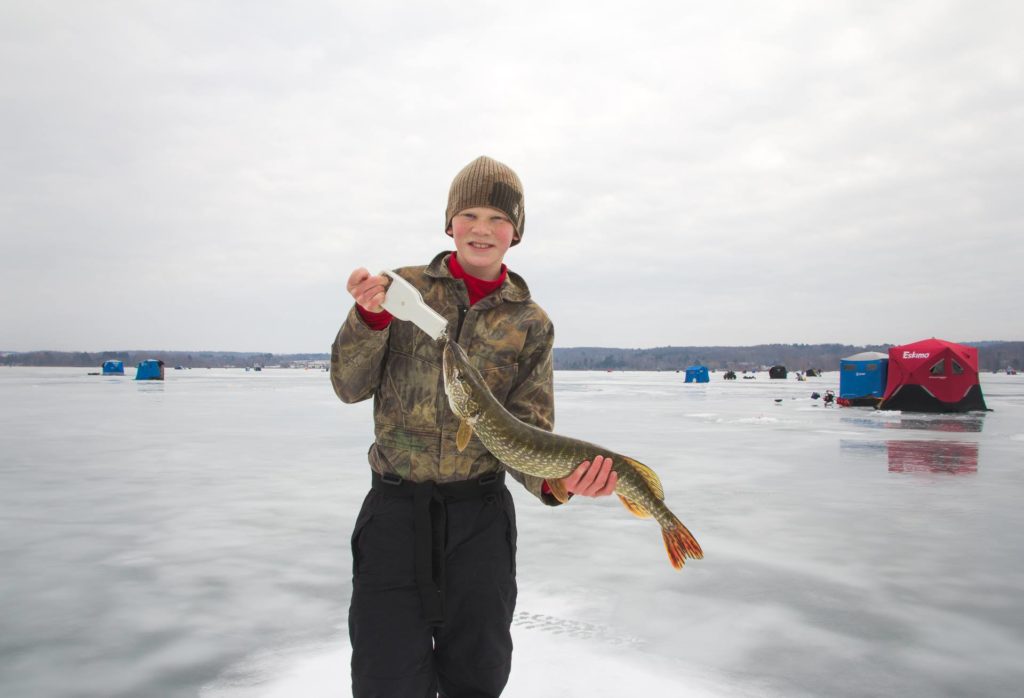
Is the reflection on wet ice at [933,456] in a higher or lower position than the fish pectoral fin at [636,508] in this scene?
lower

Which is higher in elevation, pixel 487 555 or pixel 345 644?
pixel 487 555

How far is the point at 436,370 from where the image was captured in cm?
228

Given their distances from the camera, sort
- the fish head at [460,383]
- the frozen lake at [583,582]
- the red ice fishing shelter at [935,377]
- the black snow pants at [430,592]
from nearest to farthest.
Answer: the fish head at [460,383] < the black snow pants at [430,592] < the frozen lake at [583,582] < the red ice fishing shelter at [935,377]

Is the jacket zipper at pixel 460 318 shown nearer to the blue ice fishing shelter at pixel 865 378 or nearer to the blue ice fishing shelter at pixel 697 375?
the blue ice fishing shelter at pixel 865 378

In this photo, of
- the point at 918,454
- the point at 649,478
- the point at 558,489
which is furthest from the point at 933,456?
the point at 558,489

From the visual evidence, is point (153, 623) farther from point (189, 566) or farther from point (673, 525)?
point (673, 525)

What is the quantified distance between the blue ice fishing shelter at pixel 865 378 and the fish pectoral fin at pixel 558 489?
80.6 ft

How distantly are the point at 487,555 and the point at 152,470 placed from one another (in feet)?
27.5

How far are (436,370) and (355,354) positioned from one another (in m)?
0.28

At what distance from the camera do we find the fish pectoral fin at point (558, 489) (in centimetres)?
225

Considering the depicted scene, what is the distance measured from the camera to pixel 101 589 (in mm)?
4355

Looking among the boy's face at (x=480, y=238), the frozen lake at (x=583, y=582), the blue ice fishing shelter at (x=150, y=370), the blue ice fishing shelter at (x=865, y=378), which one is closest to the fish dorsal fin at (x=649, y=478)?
the boy's face at (x=480, y=238)

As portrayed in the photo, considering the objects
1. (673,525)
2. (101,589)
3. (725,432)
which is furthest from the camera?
(725,432)

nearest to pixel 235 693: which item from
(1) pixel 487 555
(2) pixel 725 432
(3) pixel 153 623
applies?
(3) pixel 153 623
